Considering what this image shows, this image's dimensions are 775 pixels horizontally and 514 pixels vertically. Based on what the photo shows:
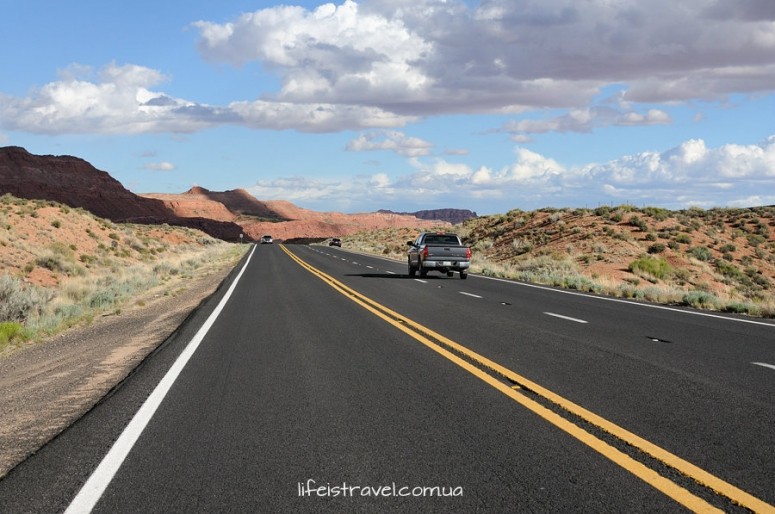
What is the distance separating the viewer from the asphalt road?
173 inches

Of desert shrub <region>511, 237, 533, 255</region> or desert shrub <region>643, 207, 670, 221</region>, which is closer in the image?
desert shrub <region>511, 237, 533, 255</region>

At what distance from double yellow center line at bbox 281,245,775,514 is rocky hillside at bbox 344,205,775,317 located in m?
13.8

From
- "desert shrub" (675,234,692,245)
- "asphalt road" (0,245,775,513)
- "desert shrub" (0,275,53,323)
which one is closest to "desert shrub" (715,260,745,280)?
"desert shrub" (675,234,692,245)

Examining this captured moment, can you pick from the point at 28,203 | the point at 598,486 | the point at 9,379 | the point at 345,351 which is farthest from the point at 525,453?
the point at 28,203

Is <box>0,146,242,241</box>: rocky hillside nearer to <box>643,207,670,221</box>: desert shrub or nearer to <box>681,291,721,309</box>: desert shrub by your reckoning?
<box>643,207,670,221</box>: desert shrub

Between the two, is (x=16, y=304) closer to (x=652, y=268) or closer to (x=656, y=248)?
(x=652, y=268)

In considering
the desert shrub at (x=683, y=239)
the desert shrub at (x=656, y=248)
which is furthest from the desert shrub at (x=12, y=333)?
the desert shrub at (x=683, y=239)

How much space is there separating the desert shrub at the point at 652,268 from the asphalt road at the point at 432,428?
2579cm

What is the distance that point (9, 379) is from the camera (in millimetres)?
9445

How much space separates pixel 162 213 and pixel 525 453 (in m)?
159

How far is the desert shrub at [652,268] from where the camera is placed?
36.4m

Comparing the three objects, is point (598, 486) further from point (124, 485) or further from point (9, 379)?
point (9, 379)

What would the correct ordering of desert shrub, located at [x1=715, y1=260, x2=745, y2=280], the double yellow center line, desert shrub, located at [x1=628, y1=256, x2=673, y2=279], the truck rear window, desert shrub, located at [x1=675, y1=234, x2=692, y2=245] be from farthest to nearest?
desert shrub, located at [x1=675, y1=234, x2=692, y2=245] < desert shrub, located at [x1=715, y1=260, x2=745, y2=280] < desert shrub, located at [x1=628, y1=256, x2=673, y2=279] < the truck rear window < the double yellow center line

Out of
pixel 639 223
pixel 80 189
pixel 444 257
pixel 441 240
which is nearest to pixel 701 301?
pixel 444 257
